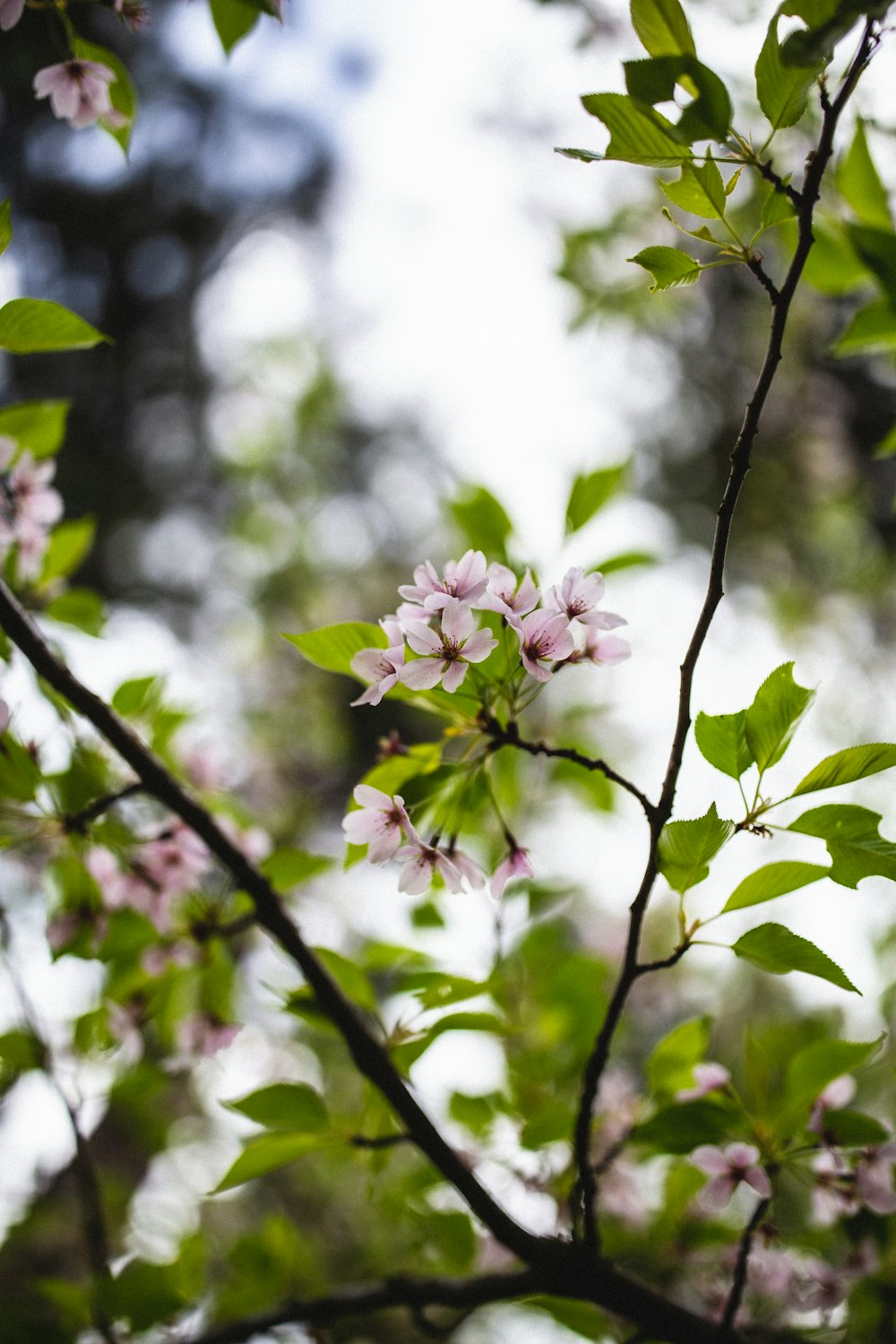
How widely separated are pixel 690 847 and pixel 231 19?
40.5 inches

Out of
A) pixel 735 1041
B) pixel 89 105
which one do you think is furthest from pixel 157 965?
pixel 735 1041

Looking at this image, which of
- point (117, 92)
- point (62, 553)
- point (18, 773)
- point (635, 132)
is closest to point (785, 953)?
point (635, 132)

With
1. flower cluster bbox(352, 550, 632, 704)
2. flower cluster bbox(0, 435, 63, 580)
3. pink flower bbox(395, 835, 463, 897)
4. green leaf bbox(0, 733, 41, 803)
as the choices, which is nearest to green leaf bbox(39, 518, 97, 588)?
flower cluster bbox(0, 435, 63, 580)

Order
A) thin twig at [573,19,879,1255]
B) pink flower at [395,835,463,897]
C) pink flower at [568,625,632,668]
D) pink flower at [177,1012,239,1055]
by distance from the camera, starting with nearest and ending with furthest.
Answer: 1. thin twig at [573,19,879,1255]
2. pink flower at [395,835,463,897]
3. pink flower at [568,625,632,668]
4. pink flower at [177,1012,239,1055]

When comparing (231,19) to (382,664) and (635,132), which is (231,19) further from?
(382,664)

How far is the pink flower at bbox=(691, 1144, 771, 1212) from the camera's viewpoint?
1.04 metres

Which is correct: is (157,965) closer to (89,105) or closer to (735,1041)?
(89,105)

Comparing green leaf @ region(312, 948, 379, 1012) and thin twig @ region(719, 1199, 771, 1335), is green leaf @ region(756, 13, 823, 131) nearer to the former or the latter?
green leaf @ region(312, 948, 379, 1012)

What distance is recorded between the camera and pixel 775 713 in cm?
86

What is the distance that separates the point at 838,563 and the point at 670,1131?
4730mm

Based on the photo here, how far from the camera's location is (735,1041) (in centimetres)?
417

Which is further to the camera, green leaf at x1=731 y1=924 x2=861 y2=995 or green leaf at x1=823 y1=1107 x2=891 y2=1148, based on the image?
green leaf at x1=823 y1=1107 x2=891 y2=1148

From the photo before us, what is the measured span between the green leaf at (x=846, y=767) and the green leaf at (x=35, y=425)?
1.08 metres

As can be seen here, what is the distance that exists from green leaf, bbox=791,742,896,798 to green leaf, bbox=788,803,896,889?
3cm
